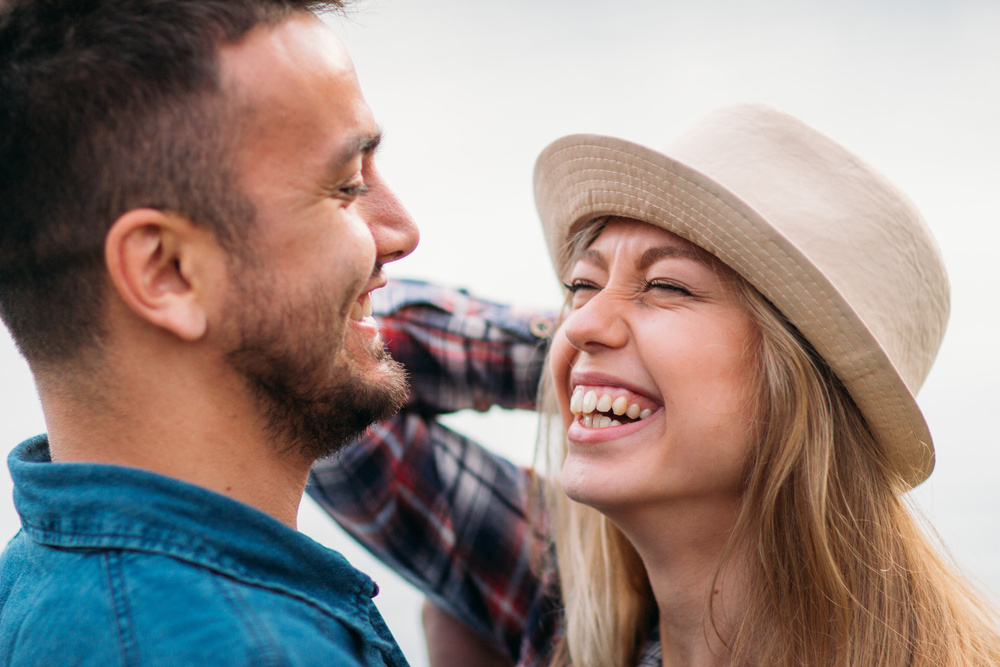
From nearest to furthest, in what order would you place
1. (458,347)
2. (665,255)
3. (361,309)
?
1. (361,309)
2. (665,255)
3. (458,347)

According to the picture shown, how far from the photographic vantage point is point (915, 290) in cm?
152

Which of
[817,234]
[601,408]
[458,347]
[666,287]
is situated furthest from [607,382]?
[458,347]

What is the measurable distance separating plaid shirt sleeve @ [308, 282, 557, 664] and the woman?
2.23 feet

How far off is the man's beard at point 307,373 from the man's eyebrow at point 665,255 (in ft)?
1.88

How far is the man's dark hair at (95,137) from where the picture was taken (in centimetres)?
101

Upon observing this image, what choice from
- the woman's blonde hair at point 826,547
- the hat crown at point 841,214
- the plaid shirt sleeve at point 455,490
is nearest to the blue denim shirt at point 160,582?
the woman's blonde hair at point 826,547

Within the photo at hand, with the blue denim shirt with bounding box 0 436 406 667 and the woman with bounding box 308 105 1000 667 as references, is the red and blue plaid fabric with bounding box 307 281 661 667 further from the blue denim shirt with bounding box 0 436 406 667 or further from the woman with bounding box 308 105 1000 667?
the blue denim shirt with bounding box 0 436 406 667

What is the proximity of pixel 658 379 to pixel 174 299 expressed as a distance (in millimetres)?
849

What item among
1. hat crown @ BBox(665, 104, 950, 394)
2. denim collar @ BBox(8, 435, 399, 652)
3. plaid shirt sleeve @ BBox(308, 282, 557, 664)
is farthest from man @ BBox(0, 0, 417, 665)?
plaid shirt sleeve @ BBox(308, 282, 557, 664)

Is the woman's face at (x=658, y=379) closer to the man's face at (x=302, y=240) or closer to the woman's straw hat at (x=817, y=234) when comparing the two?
the woman's straw hat at (x=817, y=234)

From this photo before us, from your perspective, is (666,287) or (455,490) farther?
(455,490)

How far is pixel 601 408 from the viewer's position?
160cm

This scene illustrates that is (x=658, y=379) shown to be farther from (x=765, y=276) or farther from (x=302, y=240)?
(x=302, y=240)

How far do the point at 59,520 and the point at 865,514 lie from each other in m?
1.33
